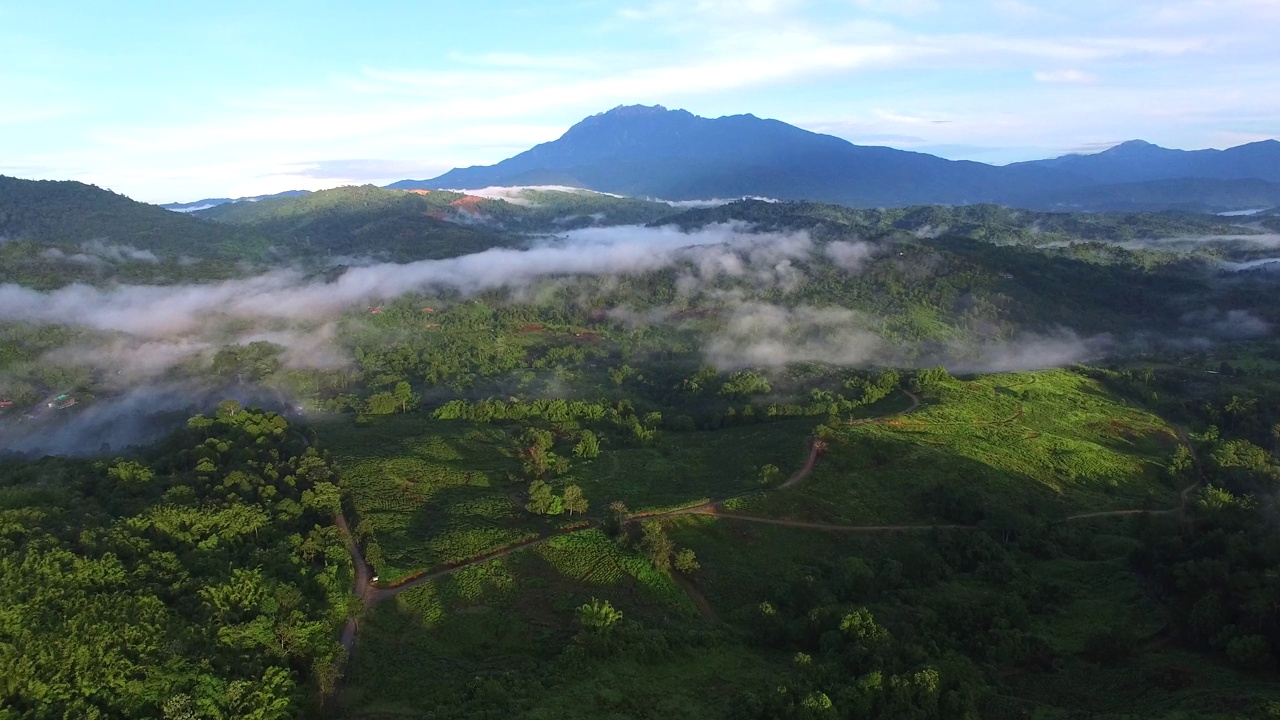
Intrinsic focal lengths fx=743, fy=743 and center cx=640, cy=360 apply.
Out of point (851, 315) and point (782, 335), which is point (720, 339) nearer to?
point (782, 335)

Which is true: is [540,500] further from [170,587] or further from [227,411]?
[227,411]

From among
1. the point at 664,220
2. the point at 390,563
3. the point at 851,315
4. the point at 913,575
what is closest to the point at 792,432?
the point at 913,575

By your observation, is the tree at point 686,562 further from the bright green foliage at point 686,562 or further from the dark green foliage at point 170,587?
the dark green foliage at point 170,587

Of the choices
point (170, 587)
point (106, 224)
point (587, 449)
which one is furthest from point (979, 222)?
point (106, 224)

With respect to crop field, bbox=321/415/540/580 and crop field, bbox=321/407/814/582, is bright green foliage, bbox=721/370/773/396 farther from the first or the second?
crop field, bbox=321/415/540/580

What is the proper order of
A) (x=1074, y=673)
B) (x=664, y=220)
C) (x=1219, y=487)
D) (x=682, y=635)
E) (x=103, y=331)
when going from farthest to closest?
(x=664, y=220)
(x=103, y=331)
(x=1219, y=487)
(x=682, y=635)
(x=1074, y=673)

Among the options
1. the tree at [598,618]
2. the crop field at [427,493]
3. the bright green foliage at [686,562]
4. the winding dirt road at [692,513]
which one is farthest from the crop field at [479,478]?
the tree at [598,618]
